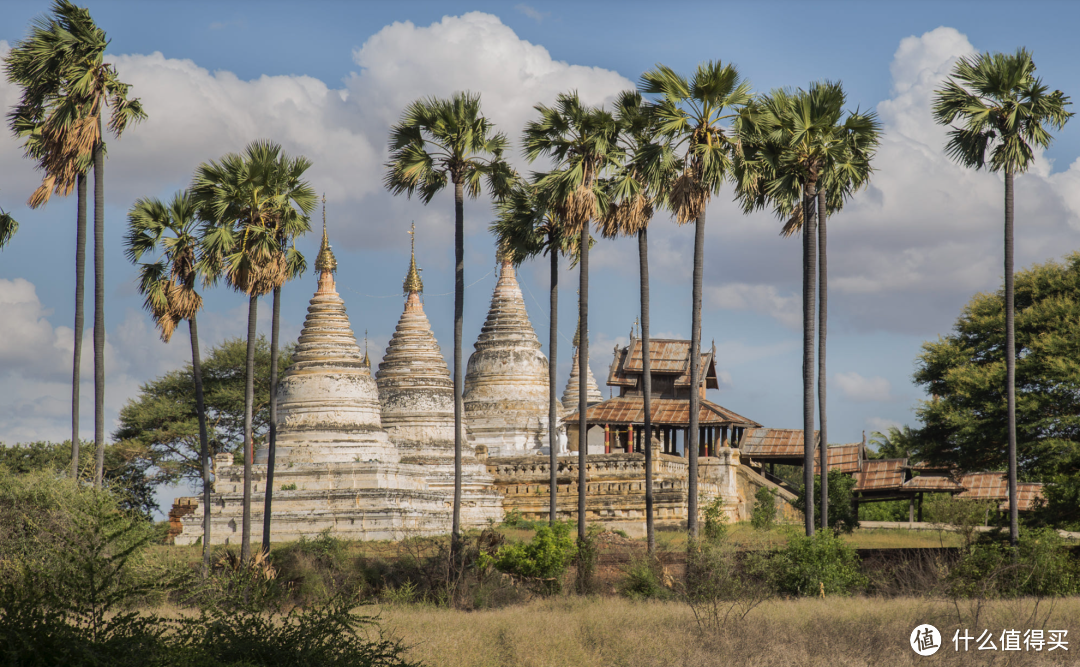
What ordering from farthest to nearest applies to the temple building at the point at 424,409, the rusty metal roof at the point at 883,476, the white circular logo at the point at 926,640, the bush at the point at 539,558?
the rusty metal roof at the point at 883,476 < the temple building at the point at 424,409 < the bush at the point at 539,558 < the white circular logo at the point at 926,640

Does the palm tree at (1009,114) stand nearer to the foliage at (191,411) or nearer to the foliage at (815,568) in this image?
the foliage at (815,568)

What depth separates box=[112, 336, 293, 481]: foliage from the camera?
2347 inches

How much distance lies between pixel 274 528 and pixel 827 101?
82.2 feet

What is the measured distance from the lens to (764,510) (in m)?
42.4

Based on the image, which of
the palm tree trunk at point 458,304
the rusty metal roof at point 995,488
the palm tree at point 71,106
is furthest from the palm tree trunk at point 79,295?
the rusty metal roof at point 995,488

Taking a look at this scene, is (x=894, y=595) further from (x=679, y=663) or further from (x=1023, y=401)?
(x=1023, y=401)

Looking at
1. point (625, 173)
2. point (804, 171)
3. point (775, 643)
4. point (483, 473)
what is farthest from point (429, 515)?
point (775, 643)

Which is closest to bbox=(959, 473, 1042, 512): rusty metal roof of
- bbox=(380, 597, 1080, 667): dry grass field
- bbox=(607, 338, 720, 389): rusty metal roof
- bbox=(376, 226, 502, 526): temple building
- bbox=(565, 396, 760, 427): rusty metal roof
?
bbox=(565, 396, 760, 427): rusty metal roof

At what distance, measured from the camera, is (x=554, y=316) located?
109ft

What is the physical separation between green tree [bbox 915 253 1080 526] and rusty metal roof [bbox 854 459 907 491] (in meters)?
1.69

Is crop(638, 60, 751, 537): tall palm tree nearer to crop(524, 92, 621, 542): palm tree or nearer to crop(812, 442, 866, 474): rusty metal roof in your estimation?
crop(524, 92, 621, 542): palm tree

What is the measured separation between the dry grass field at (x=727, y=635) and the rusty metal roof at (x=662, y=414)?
2757 cm

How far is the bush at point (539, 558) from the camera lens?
89.9 ft

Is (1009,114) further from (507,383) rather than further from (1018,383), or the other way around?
(507,383)
